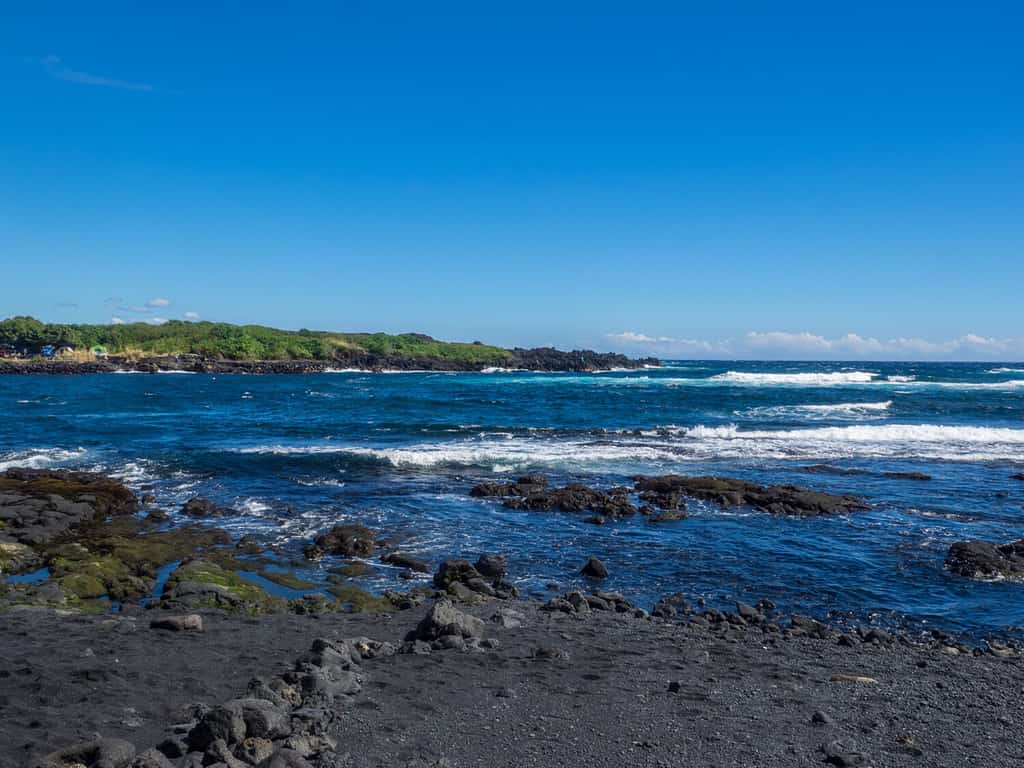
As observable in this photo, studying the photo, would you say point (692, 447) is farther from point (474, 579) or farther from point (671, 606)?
point (474, 579)

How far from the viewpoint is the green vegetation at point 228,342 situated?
97.8 m

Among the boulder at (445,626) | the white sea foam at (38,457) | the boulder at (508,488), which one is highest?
Result: the boulder at (445,626)

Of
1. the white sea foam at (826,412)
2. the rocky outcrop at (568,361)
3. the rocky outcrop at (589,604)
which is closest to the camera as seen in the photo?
the rocky outcrop at (589,604)

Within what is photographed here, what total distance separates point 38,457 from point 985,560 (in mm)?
28932

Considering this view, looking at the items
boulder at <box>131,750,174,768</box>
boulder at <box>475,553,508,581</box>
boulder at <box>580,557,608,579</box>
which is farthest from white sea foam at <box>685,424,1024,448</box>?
boulder at <box>131,750,174,768</box>

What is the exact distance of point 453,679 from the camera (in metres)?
7.45

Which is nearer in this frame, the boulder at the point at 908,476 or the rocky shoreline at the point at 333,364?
the boulder at the point at 908,476

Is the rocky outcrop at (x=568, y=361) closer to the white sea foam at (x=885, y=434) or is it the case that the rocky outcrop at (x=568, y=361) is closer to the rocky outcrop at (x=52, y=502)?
the white sea foam at (x=885, y=434)

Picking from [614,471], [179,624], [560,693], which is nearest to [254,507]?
[179,624]

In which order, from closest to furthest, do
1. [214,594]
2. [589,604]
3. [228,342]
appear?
[214,594]
[589,604]
[228,342]

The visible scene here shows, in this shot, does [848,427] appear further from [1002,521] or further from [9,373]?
[9,373]

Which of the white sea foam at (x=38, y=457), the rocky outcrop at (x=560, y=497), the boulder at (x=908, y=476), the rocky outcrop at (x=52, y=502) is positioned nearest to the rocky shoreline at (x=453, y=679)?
the rocky outcrop at (x=52, y=502)

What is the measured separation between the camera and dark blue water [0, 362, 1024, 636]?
41.8 ft

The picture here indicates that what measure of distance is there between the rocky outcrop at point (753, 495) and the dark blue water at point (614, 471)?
28.4 inches
